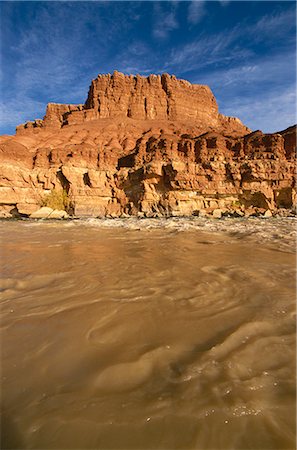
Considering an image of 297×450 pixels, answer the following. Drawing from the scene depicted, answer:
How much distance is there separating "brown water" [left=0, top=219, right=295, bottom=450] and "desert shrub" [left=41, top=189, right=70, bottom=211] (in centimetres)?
2488

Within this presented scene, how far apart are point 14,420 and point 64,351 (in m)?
0.55

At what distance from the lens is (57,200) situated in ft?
87.6

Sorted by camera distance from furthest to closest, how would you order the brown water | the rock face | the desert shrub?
the desert shrub → the rock face → the brown water

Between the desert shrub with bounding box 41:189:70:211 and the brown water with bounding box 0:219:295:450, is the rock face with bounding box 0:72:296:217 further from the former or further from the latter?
the brown water with bounding box 0:219:295:450

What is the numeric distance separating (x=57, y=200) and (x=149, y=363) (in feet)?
90.1

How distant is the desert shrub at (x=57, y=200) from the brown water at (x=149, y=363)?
24884 mm

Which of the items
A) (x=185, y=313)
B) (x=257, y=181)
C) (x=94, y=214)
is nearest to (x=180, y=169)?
(x=257, y=181)

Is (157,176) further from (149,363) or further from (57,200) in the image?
(149,363)

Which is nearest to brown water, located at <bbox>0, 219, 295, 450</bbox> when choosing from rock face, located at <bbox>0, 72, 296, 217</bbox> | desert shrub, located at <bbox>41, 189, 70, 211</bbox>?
rock face, located at <bbox>0, 72, 296, 217</bbox>

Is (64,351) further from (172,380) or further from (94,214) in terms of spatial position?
(94,214)

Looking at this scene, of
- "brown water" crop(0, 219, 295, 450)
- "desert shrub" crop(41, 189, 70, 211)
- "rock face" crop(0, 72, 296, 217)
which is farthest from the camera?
"desert shrub" crop(41, 189, 70, 211)

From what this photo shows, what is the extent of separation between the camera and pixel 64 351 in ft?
5.57

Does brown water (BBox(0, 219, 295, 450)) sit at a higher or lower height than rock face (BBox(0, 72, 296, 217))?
lower

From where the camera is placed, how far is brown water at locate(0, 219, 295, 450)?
1088 mm
